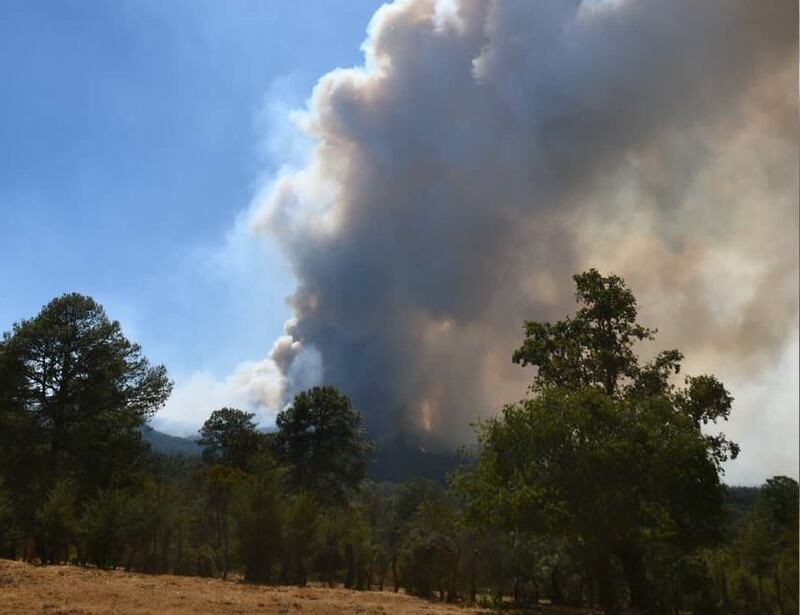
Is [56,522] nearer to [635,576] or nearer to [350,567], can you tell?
[350,567]

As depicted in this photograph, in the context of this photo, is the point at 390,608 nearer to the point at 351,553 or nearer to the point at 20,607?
the point at 20,607

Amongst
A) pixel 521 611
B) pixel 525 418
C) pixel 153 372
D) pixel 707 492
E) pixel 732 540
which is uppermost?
pixel 153 372

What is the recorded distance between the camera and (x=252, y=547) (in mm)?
39094

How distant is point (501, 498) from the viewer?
24641mm

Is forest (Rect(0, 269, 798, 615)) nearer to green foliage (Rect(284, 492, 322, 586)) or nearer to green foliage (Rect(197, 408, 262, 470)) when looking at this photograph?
green foliage (Rect(284, 492, 322, 586))

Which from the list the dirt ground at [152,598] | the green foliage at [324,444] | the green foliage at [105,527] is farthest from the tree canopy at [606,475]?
the green foliage at [324,444]

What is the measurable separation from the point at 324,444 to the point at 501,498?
45.9 m

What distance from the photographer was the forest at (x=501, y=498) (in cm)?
2484

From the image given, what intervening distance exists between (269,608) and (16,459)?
30.9 m

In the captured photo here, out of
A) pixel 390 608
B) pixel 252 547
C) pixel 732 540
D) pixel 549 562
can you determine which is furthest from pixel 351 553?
pixel 732 540

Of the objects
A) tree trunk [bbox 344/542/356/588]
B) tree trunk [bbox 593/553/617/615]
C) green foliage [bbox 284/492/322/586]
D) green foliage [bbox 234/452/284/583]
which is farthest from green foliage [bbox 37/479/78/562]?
tree trunk [bbox 593/553/617/615]

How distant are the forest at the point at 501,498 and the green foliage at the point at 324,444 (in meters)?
6.89

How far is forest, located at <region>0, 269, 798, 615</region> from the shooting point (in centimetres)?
2484

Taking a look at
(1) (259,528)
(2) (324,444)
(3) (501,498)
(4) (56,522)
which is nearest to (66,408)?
(4) (56,522)
